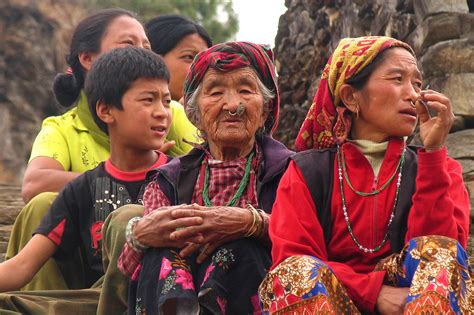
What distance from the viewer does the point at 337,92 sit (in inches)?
154

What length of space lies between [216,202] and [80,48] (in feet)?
6.80

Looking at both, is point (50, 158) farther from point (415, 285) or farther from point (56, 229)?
point (415, 285)

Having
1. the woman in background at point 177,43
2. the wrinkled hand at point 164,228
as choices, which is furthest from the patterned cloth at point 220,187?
the woman in background at point 177,43

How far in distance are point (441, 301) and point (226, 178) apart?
3.95ft

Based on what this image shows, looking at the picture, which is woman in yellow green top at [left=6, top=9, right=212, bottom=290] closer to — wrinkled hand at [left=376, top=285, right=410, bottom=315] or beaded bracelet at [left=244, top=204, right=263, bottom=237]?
beaded bracelet at [left=244, top=204, right=263, bottom=237]

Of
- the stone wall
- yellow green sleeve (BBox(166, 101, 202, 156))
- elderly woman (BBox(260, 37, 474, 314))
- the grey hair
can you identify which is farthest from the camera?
the stone wall

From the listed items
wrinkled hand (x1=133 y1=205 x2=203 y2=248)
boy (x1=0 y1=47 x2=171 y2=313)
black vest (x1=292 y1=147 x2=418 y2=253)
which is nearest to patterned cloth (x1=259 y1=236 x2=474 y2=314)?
black vest (x1=292 y1=147 x2=418 y2=253)

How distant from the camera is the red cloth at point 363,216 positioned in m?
3.50

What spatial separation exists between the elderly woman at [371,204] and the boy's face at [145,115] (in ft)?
3.19

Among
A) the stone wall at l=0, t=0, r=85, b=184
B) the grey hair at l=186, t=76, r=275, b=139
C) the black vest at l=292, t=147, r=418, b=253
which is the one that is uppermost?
the grey hair at l=186, t=76, r=275, b=139

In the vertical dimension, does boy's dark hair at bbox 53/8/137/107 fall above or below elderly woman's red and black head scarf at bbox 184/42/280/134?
below

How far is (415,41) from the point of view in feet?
22.5

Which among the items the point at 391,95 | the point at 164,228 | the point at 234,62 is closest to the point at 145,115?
the point at 234,62

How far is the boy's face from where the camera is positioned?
4.78 meters
